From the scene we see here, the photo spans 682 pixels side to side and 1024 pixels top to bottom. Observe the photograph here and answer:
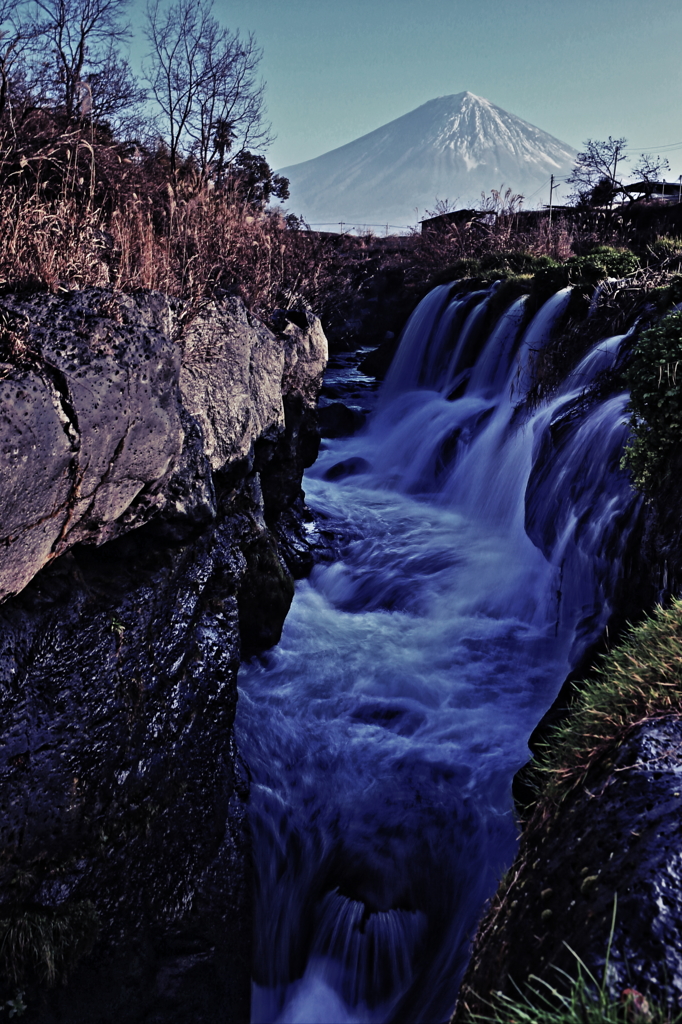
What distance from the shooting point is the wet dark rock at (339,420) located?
15617 millimetres

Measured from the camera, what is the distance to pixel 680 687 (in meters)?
3.11

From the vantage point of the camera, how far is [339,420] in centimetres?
1577

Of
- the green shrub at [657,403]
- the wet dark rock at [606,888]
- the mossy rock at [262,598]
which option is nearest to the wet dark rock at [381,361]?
the mossy rock at [262,598]

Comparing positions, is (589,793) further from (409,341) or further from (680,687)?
(409,341)

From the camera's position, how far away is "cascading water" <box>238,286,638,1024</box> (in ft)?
15.8

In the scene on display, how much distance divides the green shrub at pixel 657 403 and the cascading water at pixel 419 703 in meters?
0.65

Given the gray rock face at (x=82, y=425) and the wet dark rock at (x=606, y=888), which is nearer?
the wet dark rock at (x=606, y=888)

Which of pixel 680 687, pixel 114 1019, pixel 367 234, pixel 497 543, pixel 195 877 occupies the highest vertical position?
pixel 367 234

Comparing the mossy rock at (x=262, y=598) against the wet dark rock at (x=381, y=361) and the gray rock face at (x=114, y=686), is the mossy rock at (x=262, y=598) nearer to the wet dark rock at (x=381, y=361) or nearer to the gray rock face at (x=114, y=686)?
the gray rock face at (x=114, y=686)

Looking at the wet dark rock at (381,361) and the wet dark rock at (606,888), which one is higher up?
the wet dark rock at (381,361)

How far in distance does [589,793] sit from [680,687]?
0.68m

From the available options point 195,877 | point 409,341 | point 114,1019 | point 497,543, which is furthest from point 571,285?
point 114,1019

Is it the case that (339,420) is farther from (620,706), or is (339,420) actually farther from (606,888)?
(606,888)

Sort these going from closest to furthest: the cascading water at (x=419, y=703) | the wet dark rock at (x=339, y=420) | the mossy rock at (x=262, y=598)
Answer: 1. the cascading water at (x=419, y=703)
2. the mossy rock at (x=262, y=598)
3. the wet dark rock at (x=339, y=420)
